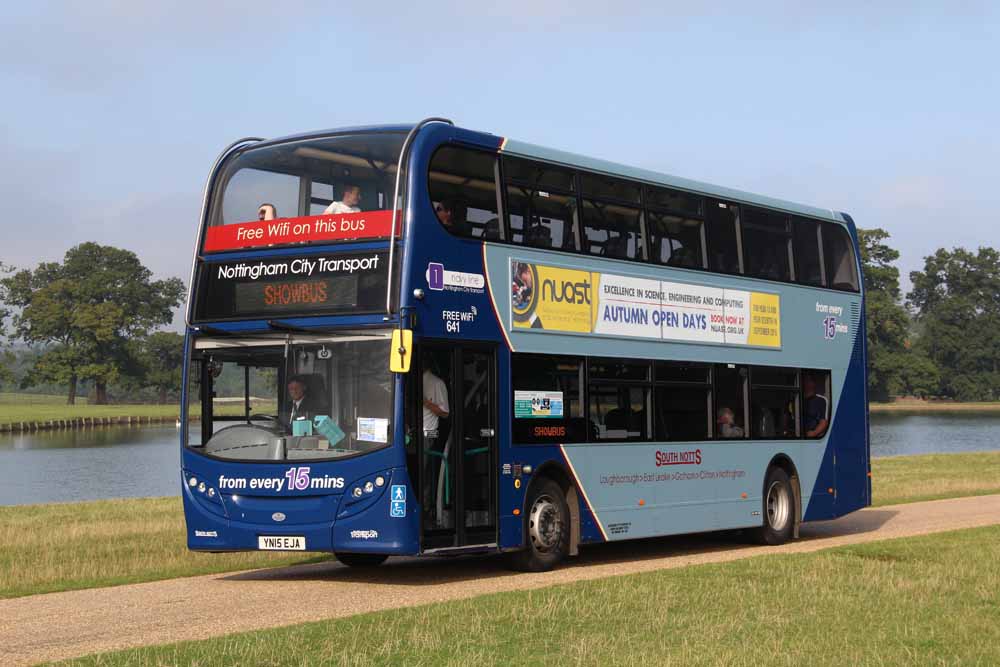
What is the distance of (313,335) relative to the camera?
13.5 m

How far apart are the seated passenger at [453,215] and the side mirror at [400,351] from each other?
1446mm

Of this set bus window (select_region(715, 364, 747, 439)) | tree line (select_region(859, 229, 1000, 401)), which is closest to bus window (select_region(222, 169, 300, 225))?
bus window (select_region(715, 364, 747, 439))

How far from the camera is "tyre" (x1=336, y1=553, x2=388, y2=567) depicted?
16.0 metres

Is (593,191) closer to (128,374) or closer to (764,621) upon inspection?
(764,621)

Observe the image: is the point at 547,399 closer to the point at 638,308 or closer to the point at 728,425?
the point at 638,308

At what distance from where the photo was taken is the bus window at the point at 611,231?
16.0 meters

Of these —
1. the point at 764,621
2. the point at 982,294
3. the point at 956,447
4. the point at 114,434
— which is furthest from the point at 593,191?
the point at 982,294

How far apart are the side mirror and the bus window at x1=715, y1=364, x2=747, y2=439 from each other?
619cm

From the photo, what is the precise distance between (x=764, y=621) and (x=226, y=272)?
6.54 m

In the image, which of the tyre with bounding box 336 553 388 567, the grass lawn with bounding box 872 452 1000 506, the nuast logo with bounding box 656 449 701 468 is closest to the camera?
the tyre with bounding box 336 553 388 567

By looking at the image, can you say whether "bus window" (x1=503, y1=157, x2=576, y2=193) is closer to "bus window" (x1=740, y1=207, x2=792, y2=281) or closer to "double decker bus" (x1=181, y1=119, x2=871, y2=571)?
"double decker bus" (x1=181, y1=119, x2=871, y2=571)

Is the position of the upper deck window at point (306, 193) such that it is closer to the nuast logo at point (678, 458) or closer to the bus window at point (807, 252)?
the nuast logo at point (678, 458)

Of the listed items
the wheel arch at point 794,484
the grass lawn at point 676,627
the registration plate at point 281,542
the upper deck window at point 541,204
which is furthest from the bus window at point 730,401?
the registration plate at point 281,542

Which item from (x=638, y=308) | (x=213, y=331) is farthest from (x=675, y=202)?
(x=213, y=331)
